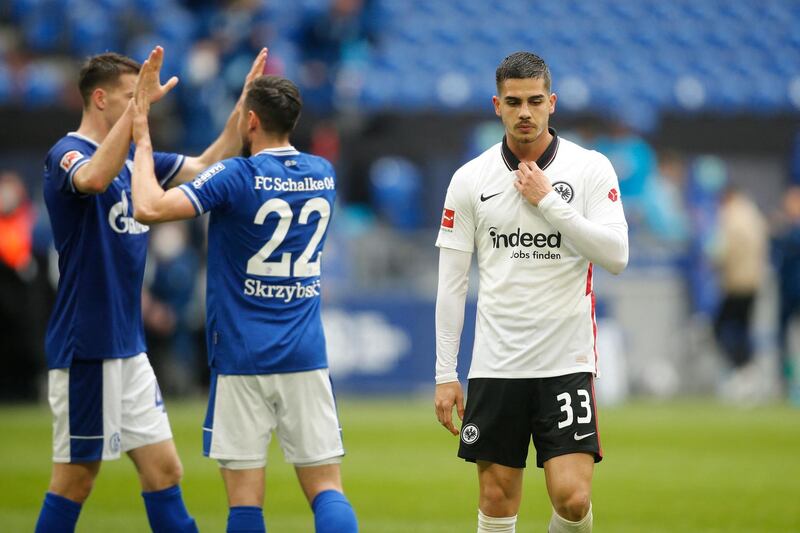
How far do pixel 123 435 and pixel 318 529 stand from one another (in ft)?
3.73

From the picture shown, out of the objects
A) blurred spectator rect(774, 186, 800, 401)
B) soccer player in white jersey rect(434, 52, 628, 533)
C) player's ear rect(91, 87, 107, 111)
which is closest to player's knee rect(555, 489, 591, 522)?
soccer player in white jersey rect(434, 52, 628, 533)

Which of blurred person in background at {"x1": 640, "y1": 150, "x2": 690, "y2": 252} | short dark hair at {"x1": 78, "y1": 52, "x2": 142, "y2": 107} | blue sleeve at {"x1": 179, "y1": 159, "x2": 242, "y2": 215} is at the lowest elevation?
blue sleeve at {"x1": 179, "y1": 159, "x2": 242, "y2": 215}

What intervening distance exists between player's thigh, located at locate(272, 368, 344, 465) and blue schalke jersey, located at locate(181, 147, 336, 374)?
6 centimetres

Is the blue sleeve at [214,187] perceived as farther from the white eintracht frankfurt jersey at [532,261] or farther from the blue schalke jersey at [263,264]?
the white eintracht frankfurt jersey at [532,261]

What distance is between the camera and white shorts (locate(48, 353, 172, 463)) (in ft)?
19.1

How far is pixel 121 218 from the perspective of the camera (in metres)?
5.94

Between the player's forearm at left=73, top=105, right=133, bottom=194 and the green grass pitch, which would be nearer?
the player's forearm at left=73, top=105, right=133, bottom=194

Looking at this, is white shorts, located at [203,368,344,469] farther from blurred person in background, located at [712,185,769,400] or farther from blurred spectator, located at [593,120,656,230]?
blurred spectator, located at [593,120,656,230]

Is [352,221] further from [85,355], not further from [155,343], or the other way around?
[85,355]

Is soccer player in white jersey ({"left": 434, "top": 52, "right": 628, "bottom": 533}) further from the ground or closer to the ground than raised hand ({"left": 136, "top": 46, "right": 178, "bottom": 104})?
closer to the ground

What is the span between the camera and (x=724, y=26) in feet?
78.0

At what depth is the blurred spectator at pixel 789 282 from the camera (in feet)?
54.6

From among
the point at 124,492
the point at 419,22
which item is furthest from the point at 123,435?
the point at 419,22

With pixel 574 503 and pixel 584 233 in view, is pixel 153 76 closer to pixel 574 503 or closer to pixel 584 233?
pixel 584 233
